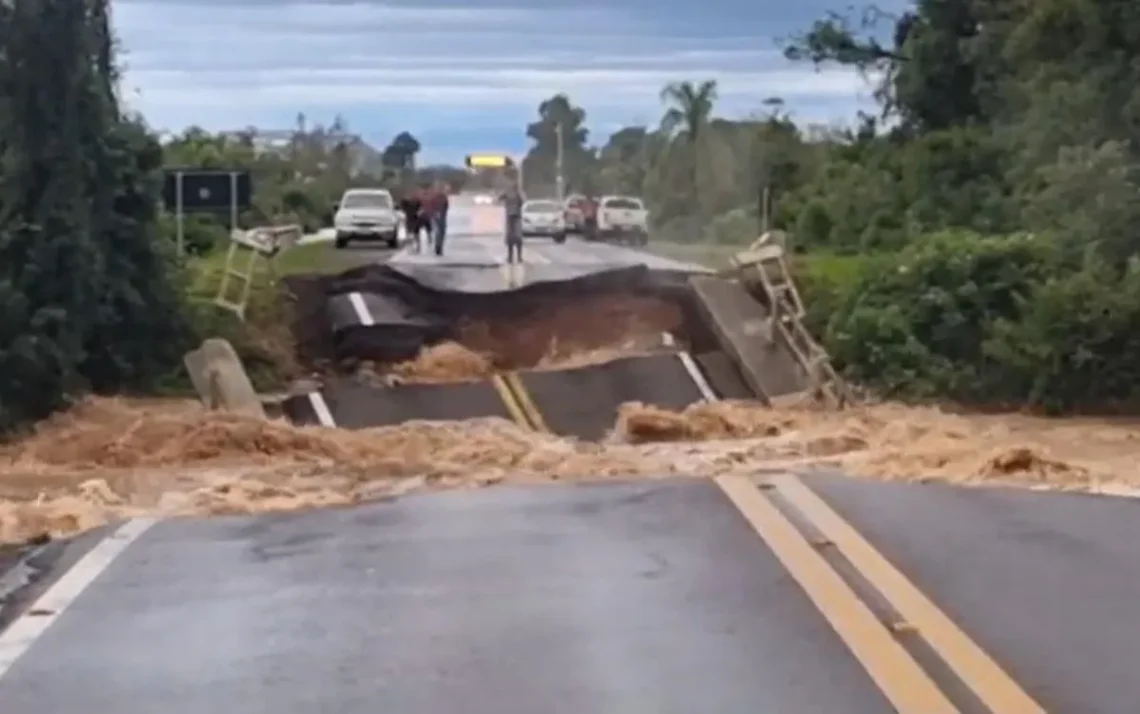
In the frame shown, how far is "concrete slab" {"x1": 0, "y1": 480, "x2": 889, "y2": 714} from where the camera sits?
8.29 metres

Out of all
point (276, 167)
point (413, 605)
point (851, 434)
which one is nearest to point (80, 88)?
point (851, 434)

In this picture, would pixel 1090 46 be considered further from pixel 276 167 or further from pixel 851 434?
pixel 276 167

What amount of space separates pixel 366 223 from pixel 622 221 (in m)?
15.1

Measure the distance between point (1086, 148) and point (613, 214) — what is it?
1846 inches

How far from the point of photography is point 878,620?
965cm

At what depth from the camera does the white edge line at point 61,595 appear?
938 cm

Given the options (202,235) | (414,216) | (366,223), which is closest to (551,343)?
(202,235)

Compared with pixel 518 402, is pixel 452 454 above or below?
above

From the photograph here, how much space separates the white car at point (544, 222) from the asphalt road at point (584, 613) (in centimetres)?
6160

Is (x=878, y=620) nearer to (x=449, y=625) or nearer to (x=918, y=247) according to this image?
(x=449, y=625)

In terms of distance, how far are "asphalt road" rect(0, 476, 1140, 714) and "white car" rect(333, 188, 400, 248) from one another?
150 ft

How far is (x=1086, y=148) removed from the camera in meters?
27.8

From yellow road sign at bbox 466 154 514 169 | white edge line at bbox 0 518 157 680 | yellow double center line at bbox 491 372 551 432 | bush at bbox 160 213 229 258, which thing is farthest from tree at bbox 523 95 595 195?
white edge line at bbox 0 518 157 680

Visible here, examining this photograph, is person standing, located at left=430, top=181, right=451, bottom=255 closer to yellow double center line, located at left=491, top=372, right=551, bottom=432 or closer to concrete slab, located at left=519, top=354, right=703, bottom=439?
concrete slab, located at left=519, top=354, right=703, bottom=439
